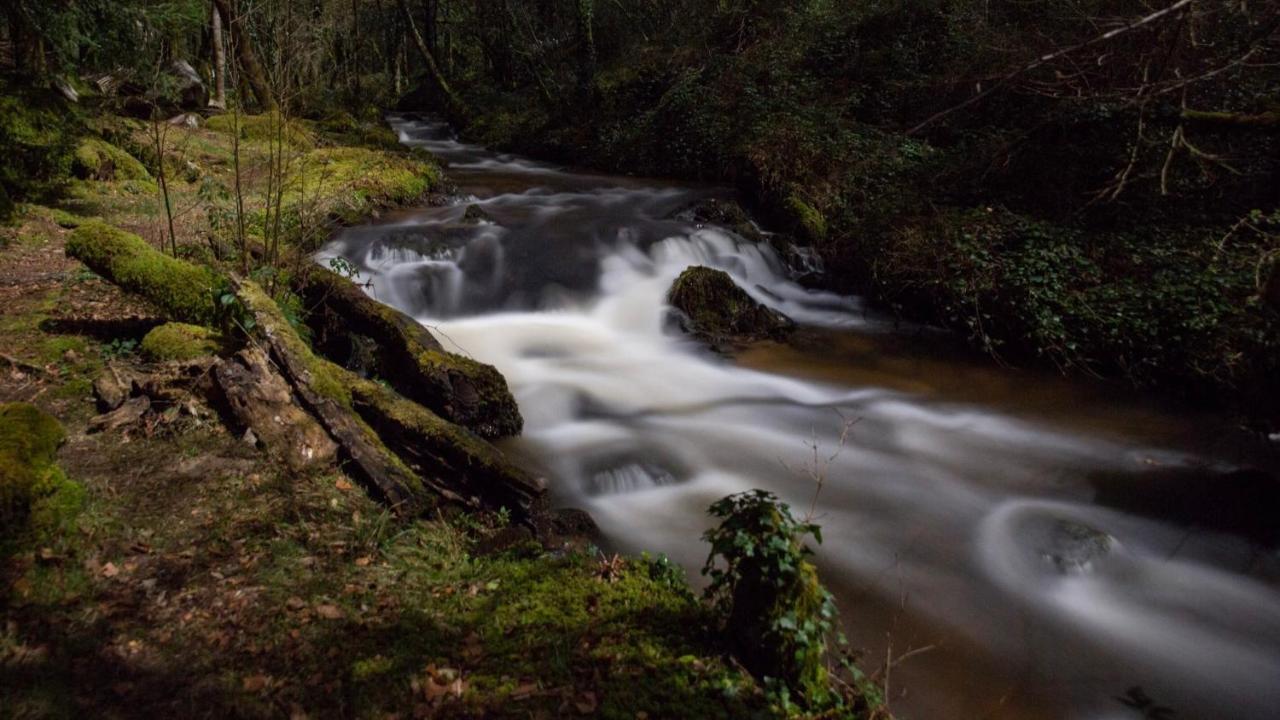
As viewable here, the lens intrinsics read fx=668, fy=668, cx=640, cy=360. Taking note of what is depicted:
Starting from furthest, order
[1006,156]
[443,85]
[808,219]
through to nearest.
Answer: [443,85] → [808,219] → [1006,156]

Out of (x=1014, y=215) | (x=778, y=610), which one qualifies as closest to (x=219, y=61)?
(x=1014, y=215)

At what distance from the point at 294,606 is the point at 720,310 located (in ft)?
23.9

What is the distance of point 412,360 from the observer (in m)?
6.05

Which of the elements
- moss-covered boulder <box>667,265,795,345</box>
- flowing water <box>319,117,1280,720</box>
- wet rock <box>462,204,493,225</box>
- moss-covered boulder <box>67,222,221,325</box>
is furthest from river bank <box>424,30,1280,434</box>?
moss-covered boulder <box>67,222,221,325</box>

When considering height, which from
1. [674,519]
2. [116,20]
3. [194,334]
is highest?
[116,20]

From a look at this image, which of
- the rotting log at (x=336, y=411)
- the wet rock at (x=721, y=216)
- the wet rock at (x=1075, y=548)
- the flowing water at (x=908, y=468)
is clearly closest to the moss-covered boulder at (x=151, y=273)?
the rotting log at (x=336, y=411)

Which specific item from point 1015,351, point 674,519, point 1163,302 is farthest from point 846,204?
point 674,519

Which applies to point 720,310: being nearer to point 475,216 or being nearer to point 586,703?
point 475,216

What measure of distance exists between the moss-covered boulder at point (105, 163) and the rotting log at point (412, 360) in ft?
21.3

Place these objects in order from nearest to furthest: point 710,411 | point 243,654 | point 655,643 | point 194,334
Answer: point 243,654 < point 655,643 < point 194,334 < point 710,411

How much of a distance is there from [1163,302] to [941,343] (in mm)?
2459

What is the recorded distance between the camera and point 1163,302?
7.88 m

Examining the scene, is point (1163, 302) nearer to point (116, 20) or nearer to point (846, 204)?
point (846, 204)

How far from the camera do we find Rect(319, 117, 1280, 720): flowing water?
13.9ft
